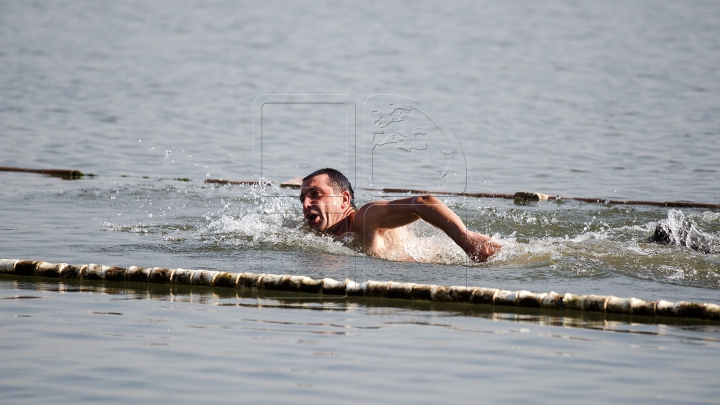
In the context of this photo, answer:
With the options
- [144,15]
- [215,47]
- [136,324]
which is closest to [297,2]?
[144,15]

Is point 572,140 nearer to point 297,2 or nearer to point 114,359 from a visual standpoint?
point 114,359

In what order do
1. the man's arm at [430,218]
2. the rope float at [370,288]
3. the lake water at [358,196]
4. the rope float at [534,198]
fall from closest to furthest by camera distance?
the lake water at [358,196], the rope float at [370,288], the man's arm at [430,218], the rope float at [534,198]

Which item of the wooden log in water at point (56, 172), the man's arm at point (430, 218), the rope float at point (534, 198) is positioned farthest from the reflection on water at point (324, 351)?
the wooden log in water at point (56, 172)

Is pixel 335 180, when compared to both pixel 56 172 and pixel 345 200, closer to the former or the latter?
pixel 345 200

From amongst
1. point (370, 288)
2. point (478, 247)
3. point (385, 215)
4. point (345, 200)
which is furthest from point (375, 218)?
point (370, 288)

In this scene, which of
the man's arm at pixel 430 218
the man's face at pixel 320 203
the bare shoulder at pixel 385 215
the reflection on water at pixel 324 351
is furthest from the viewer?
the man's face at pixel 320 203

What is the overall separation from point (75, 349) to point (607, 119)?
1404 centimetres

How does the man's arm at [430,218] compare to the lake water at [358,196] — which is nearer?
the lake water at [358,196]

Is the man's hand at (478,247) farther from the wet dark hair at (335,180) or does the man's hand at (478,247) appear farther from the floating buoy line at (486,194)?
the floating buoy line at (486,194)

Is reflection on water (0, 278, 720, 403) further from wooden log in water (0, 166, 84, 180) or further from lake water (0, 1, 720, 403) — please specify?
wooden log in water (0, 166, 84, 180)

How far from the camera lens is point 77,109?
58.1 ft

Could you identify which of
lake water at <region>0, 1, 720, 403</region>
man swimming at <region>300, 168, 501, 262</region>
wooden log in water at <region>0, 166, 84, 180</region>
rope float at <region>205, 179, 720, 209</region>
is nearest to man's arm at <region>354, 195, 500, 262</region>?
man swimming at <region>300, 168, 501, 262</region>

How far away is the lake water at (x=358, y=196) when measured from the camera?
14.9 ft

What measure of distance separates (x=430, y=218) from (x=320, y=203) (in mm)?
1076
